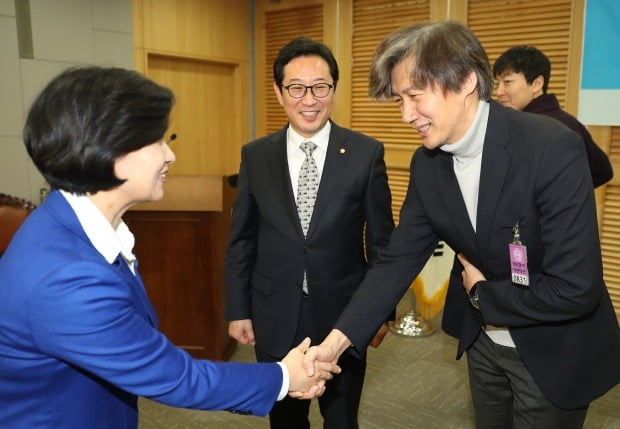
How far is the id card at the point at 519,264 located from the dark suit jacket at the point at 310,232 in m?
0.62

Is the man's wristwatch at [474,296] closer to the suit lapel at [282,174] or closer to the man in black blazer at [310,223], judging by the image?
the man in black blazer at [310,223]

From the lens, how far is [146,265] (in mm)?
3277

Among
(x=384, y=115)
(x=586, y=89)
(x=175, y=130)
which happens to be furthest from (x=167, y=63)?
(x=586, y=89)

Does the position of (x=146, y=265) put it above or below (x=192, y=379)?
below

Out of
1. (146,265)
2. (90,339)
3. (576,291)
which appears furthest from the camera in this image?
(146,265)

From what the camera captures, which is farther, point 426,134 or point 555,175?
point 426,134

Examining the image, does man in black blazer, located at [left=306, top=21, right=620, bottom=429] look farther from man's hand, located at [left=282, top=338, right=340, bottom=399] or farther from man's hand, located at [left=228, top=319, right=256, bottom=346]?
man's hand, located at [left=228, top=319, right=256, bottom=346]

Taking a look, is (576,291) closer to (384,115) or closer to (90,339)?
(90,339)

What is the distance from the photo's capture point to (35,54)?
4.29 m

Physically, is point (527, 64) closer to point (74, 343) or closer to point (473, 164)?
point (473, 164)

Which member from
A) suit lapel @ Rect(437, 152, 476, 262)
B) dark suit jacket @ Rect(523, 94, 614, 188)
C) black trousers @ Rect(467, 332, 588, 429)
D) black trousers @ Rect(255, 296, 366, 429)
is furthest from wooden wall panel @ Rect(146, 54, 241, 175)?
black trousers @ Rect(467, 332, 588, 429)

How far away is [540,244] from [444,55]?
53 cm

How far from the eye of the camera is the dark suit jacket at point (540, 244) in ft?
Answer: 4.24

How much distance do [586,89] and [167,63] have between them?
3787 mm
